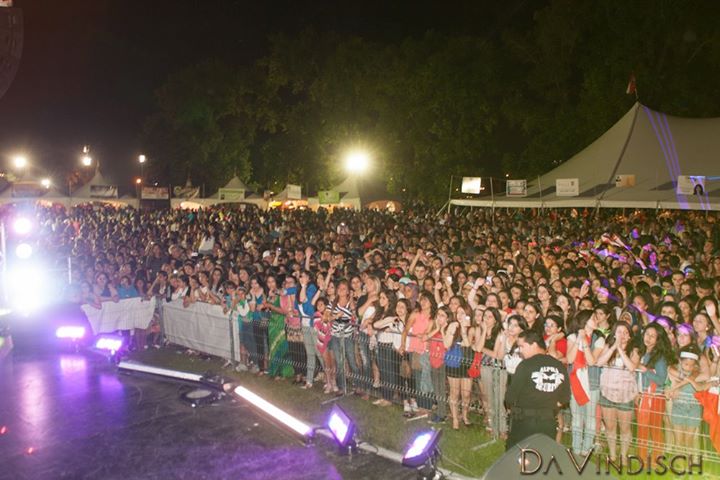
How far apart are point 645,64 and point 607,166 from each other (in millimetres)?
16332

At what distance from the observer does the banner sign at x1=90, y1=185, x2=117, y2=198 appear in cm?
3325

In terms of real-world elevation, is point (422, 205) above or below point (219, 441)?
above

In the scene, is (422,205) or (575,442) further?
(422,205)

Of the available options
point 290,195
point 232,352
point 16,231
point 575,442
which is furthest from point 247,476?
point 290,195

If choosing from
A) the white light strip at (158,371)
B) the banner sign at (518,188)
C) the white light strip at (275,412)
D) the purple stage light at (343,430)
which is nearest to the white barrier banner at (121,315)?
the white light strip at (158,371)

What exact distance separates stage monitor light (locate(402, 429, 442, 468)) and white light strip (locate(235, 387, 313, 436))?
4.86 feet

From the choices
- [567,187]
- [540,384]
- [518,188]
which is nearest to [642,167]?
[567,187]

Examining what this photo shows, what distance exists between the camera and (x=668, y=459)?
5.10 meters

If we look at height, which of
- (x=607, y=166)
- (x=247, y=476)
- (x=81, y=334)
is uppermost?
(x=607, y=166)

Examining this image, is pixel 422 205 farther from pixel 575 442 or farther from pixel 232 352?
pixel 575 442

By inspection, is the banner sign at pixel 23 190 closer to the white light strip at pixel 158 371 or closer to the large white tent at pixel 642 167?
the large white tent at pixel 642 167

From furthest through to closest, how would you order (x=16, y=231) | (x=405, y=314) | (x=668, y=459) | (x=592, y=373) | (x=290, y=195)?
(x=290, y=195) → (x=16, y=231) → (x=405, y=314) → (x=592, y=373) → (x=668, y=459)

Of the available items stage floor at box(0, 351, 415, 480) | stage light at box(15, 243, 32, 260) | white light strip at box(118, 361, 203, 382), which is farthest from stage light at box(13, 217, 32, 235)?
white light strip at box(118, 361, 203, 382)

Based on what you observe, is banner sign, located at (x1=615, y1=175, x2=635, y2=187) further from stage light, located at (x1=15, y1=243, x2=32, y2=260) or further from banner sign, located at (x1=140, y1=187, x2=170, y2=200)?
banner sign, located at (x1=140, y1=187, x2=170, y2=200)
